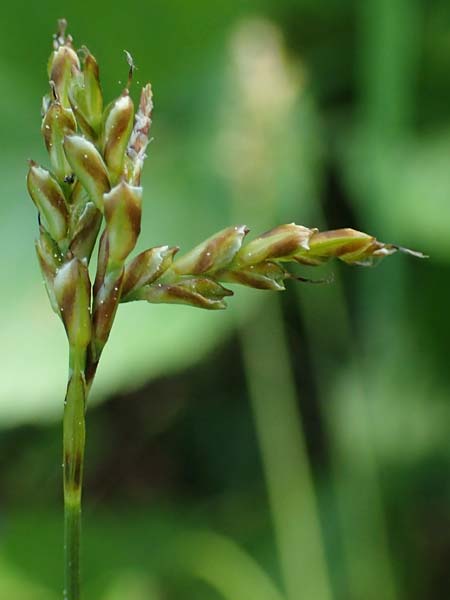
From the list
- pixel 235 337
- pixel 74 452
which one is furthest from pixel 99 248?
pixel 235 337

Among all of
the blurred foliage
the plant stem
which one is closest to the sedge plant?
the plant stem

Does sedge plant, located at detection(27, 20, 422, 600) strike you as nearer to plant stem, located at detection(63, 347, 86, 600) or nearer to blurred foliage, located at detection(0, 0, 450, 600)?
plant stem, located at detection(63, 347, 86, 600)

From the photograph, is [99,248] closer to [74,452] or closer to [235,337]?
[74,452]

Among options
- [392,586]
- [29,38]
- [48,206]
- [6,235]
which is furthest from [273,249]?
[29,38]

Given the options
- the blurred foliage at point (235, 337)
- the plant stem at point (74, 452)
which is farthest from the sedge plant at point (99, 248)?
the blurred foliage at point (235, 337)

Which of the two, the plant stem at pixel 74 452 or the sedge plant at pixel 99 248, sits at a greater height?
the sedge plant at pixel 99 248

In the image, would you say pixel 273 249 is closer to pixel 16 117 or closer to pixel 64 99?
pixel 64 99

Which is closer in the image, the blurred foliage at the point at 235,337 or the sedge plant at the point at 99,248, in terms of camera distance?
the sedge plant at the point at 99,248

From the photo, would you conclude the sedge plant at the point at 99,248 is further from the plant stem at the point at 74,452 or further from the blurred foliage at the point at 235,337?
the blurred foliage at the point at 235,337
